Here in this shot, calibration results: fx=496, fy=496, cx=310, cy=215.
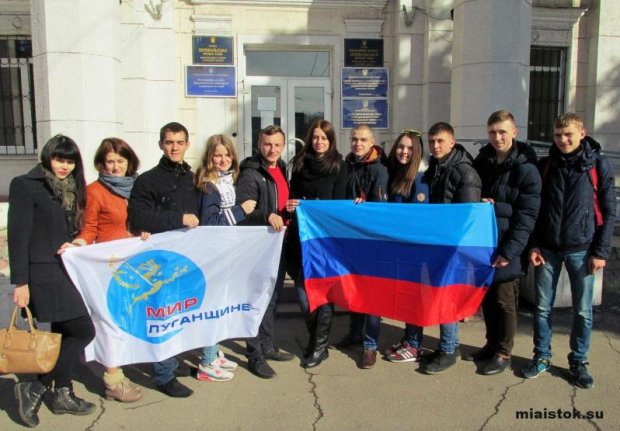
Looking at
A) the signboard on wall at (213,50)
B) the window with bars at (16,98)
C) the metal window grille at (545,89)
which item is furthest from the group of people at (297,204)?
the window with bars at (16,98)

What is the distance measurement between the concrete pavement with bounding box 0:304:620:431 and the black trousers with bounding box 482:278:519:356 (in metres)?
0.23

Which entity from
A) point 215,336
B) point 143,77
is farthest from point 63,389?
point 143,77

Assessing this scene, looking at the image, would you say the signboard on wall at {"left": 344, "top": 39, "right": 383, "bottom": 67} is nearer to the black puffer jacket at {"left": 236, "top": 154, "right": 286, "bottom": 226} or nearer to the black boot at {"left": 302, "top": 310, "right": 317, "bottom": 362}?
the black puffer jacket at {"left": 236, "top": 154, "right": 286, "bottom": 226}

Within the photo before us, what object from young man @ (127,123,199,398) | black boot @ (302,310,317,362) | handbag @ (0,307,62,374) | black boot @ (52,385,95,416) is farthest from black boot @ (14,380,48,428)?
black boot @ (302,310,317,362)

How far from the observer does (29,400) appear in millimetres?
3113

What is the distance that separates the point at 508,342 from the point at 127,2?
7.17m

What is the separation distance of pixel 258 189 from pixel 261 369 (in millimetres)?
1364

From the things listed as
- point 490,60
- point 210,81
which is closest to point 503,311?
point 490,60

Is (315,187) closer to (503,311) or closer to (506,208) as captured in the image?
(506,208)

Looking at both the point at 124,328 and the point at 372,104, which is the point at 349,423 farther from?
the point at 372,104

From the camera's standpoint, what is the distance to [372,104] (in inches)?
342

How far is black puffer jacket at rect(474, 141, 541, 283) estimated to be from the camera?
3488mm

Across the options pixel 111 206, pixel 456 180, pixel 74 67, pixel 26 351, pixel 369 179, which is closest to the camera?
pixel 26 351

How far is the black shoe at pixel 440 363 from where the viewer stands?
3773 mm
